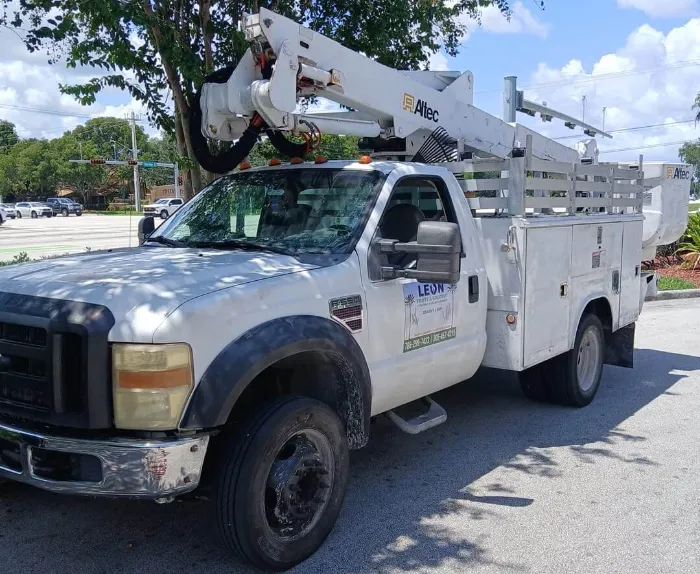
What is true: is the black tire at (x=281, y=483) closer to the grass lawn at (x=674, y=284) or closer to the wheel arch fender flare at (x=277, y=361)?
the wheel arch fender flare at (x=277, y=361)

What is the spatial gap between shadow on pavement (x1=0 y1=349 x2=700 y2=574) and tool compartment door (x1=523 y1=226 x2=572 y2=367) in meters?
0.72

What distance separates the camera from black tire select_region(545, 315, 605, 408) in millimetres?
6254

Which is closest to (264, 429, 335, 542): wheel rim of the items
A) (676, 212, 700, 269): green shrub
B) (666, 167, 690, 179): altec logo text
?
(666, 167, 690, 179): altec logo text

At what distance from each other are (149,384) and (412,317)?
186cm

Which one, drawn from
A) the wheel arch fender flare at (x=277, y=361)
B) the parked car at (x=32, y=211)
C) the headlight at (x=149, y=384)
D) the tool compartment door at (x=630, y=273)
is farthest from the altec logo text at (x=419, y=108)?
the parked car at (x=32, y=211)

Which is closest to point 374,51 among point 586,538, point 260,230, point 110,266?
point 260,230

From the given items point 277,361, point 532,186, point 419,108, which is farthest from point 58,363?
point 419,108

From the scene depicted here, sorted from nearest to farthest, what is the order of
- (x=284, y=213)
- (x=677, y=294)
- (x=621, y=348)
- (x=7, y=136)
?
(x=284, y=213) → (x=621, y=348) → (x=677, y=294) → (x=7, y=136)

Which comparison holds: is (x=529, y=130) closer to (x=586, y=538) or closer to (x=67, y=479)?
(x=586, y=538)

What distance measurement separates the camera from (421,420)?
16.0 ft

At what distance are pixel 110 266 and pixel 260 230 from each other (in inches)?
42.4

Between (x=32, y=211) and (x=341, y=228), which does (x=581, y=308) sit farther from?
(x=32, y=211)

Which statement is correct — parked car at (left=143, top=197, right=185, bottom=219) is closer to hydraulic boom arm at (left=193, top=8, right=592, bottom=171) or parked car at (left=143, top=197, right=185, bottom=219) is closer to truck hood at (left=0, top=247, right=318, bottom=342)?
hydraulic boom arm at (left=193, top=8, right=592, bottom=171)

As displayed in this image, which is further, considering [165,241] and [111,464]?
[165,241]
